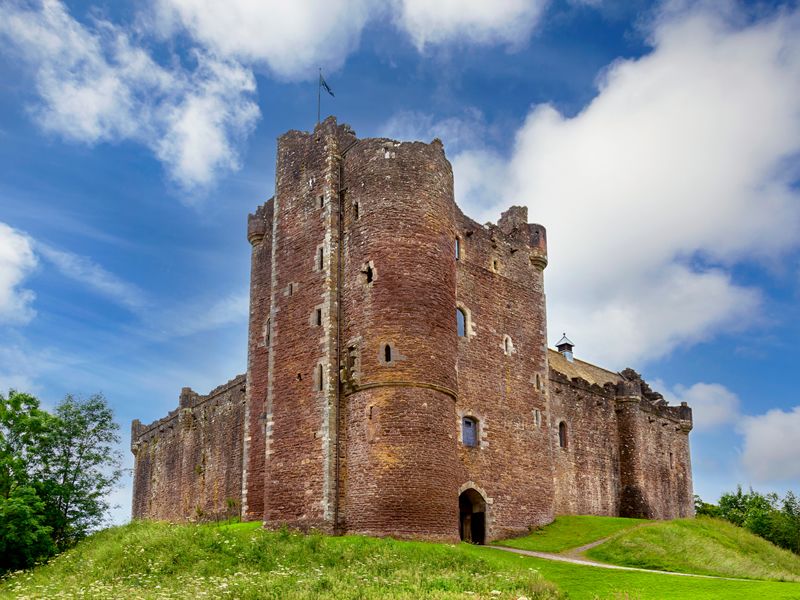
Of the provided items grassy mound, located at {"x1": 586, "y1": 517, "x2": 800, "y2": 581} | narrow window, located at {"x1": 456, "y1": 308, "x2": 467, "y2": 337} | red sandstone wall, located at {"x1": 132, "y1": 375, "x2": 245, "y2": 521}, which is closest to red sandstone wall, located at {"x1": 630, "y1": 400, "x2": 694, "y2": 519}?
grassy mound, located at {"x1": 586, "y1": 517, "x2": 800, "y2": 581}

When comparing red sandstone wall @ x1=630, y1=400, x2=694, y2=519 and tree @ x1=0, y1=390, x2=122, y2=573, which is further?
red sandstone wall @ x1=630, y1=400, x2=694, y2=519

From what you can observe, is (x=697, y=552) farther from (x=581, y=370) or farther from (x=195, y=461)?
(x=195, y=461)

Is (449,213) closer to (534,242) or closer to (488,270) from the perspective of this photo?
(488,270)

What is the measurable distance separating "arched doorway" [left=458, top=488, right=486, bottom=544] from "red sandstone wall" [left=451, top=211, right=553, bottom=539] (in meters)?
0.32

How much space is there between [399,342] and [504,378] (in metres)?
8.84

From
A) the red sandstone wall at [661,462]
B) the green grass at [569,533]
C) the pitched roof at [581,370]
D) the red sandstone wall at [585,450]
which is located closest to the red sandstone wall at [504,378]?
the green grass at [569,533]

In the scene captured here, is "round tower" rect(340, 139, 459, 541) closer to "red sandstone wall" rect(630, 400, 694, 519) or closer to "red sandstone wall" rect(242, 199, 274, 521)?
"red sandstone wall" rect(242, 199, 274, 521)

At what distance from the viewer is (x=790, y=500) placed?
6494 cm

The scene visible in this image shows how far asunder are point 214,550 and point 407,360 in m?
8.82

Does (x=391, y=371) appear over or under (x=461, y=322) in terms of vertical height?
under

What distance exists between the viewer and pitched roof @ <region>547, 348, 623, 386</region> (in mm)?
49906

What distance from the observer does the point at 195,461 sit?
151 feet

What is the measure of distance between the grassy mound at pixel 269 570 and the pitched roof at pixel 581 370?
73.5 ft

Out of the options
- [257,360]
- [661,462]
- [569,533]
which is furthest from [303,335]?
[661,462]
